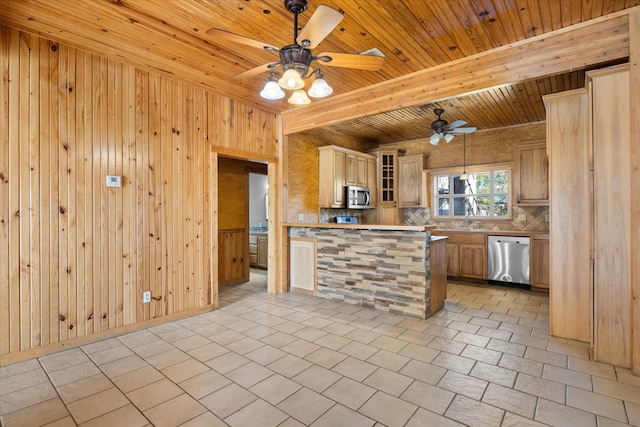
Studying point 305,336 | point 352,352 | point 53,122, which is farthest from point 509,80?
point 53,122

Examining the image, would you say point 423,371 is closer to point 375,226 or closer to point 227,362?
point 227,362

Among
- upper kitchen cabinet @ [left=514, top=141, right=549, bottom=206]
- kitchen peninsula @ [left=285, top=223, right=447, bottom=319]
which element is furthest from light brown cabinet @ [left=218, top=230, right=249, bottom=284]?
upper kitchen cabinet @ [left=514, top=141, right=549, bottom=206]

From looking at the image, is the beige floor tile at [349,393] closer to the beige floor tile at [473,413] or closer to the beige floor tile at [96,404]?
the beige floor tile at [473,413]

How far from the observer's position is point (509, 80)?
301 cm

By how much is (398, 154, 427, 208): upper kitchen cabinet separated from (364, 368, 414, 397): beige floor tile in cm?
467

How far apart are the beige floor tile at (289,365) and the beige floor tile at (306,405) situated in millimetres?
269

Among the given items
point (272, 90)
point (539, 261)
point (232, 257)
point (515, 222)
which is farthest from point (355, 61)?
point (515, 222)

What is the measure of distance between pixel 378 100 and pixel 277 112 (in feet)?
5.66

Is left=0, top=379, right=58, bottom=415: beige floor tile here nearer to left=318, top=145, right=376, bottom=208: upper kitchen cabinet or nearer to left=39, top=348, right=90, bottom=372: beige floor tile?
left=39, top=348, right=90, bottom=372: beige floor tile

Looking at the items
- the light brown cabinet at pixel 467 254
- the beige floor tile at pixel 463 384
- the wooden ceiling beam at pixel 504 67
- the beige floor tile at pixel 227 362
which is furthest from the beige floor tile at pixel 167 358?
the light brown cabinet at pixel 467 254

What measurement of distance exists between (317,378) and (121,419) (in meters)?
1.28

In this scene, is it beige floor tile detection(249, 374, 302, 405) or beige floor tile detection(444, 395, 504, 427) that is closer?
beige floor tile detection(444, 395, 504, 427)

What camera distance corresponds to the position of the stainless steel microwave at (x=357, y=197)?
20.3 feet

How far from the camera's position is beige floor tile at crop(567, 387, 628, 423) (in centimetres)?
197
